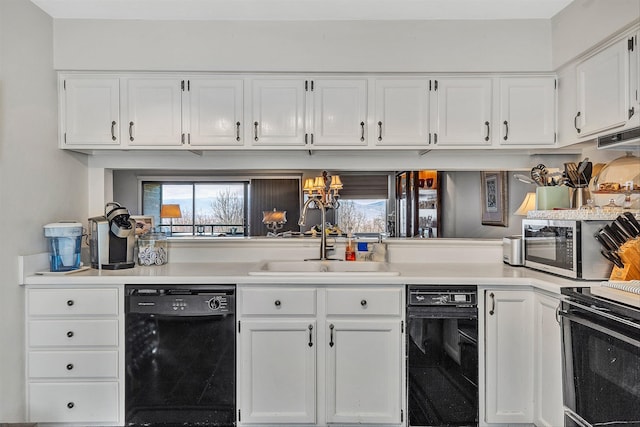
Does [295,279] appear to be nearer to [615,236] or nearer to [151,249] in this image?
[151,249]

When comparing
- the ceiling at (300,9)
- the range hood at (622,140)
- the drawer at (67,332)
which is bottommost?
the drawer at (67,332)

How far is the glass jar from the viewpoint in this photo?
8.86 feet

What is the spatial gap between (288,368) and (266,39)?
190 centimetres

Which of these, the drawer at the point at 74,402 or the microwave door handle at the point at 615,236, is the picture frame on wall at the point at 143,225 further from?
the microwave door handle at the point at 615,236

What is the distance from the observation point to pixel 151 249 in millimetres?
2715

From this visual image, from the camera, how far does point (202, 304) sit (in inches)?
87.4

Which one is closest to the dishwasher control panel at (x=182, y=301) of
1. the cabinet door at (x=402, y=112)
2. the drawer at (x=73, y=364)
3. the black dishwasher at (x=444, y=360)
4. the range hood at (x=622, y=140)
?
the drawer at (x=73, y=364)

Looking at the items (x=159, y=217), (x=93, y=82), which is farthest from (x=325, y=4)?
(x=159, y=217)

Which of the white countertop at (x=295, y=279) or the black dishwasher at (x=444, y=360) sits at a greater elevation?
the white countertop at (x=295, y=279)

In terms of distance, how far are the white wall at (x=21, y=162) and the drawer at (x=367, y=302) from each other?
65.5 inches

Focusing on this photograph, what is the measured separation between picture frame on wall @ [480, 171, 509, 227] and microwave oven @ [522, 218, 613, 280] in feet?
2.66

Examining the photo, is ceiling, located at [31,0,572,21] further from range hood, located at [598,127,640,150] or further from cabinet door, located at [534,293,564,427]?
cabinet door, located at [534,293,564,427]

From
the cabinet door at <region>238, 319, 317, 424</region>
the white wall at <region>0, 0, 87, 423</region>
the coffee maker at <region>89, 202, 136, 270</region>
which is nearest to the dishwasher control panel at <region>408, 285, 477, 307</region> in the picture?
the cabinet door at <region>238, 319, 317, 424</region>

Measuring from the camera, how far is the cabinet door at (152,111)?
254 centimetres
